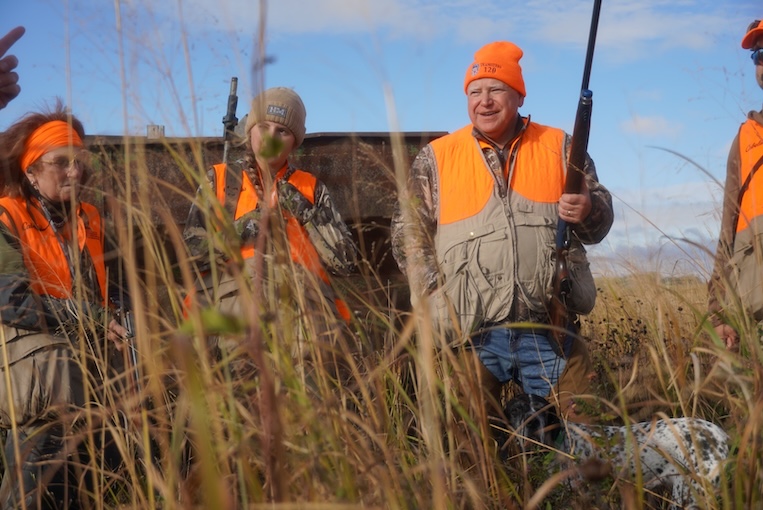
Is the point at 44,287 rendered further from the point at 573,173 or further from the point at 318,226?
the point at 573,173

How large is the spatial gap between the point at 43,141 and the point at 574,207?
2.07 m

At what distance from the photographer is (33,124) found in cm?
329

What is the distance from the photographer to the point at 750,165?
317 cm

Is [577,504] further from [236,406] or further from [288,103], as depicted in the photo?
[288,103]

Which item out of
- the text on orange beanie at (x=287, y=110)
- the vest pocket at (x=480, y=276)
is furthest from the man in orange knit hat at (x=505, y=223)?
the text on orange beanie at (x=287, y=110)

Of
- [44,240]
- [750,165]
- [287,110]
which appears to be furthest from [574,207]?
[44,240]

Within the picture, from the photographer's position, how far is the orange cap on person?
318 centimetres

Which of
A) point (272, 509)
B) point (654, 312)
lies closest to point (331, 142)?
point (654, 312)

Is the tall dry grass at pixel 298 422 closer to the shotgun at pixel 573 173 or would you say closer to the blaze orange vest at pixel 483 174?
the shotgun at pixel 573 173

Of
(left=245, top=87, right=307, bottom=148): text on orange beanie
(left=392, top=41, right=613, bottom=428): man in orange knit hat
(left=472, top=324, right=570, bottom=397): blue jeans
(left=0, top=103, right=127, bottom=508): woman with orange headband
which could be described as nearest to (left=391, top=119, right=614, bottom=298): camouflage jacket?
(left=392, top=41, right=613, bottom=428): man in orange knit hat

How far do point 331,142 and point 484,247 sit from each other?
198cm

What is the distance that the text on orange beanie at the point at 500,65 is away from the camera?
345 centimetres

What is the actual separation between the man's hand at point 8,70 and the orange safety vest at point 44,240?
0.41m

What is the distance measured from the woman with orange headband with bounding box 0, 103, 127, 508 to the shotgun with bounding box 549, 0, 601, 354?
1.60 m
